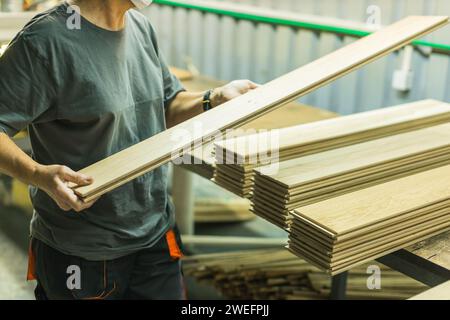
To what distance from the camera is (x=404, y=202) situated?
1.39 m

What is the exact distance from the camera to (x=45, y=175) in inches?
51.4

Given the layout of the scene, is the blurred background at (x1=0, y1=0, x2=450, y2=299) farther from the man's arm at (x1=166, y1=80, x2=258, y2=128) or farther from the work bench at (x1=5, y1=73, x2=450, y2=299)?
the man's arm at (x1=166, y1=80, x2=258, y2=128)

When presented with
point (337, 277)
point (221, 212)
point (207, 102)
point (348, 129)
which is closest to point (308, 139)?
point (348, 129)

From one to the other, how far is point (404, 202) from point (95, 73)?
802 millimetres

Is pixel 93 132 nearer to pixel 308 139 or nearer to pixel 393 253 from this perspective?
pixel 308 139

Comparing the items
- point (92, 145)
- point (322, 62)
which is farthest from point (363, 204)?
point (92, 145)

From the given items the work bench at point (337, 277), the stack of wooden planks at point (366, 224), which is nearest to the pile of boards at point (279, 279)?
the work bench at point (337, 277)

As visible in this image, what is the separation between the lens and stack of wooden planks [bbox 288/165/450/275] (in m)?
1.28

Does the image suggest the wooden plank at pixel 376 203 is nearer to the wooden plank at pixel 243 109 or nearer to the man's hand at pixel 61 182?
the wooden plank at pixel 243 109

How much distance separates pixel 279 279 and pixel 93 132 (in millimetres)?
1586

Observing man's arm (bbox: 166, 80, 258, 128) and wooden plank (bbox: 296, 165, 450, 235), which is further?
man's arm (bbox: 166, 80, 258, 128)

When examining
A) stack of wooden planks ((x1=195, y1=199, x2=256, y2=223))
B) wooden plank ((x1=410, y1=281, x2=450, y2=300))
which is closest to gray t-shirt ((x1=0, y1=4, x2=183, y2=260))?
wooden plank ((x1=410, y1=281, x2=450, y2=300))

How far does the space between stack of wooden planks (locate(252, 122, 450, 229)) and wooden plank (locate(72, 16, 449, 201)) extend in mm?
168

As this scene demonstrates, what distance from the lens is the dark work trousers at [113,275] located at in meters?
1.57
